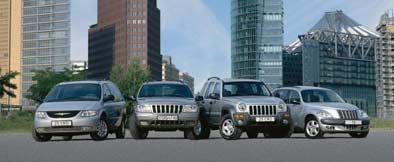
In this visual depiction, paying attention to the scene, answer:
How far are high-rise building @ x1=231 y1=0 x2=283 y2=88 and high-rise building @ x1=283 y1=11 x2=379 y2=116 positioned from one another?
733 cm

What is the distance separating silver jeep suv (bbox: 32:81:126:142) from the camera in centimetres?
1817

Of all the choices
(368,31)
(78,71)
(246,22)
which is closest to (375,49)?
(368,31)

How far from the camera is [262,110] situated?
736 inches

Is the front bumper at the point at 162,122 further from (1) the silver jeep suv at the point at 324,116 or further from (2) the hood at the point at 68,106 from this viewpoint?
Answer: (1) the silver jeep suv at the point at 324,116

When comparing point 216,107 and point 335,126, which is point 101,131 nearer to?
point 216,107

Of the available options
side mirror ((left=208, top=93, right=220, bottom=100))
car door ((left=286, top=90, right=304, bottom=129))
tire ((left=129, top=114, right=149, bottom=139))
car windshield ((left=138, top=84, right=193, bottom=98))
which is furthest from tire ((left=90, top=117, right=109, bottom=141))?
car door ((left=286, top=90, right=304, bottom=129))

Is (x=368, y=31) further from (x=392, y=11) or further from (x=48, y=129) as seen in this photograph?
(x=48, y=129)

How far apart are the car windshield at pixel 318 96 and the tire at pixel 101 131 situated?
22.8 feet

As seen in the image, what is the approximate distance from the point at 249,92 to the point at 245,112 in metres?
1.67

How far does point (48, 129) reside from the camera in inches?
715

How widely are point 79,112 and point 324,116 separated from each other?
7.65 meters

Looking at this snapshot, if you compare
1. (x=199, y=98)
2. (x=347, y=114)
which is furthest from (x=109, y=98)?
(x=347, y=114)

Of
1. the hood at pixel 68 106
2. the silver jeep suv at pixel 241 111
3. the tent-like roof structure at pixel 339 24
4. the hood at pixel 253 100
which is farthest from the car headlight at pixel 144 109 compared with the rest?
the tent-like roof structure at pixel 339 24

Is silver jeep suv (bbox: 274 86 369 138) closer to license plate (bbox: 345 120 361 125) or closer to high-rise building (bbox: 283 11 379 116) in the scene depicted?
license plate (bbox: 345 120 361 125)
